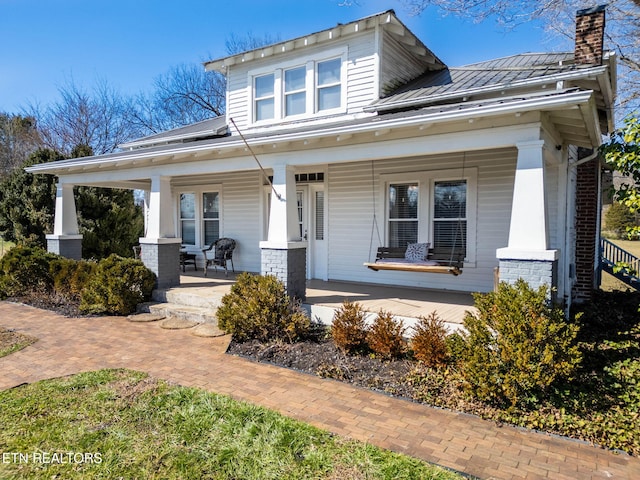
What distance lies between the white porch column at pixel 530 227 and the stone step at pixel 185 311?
15.8 feet

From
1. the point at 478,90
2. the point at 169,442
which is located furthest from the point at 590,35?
the point at 169,442

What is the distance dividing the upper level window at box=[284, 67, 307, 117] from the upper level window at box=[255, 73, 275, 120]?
404 mm

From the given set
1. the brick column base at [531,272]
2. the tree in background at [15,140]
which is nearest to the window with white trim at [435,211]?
the brick column base at [531,272]

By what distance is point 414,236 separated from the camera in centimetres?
841

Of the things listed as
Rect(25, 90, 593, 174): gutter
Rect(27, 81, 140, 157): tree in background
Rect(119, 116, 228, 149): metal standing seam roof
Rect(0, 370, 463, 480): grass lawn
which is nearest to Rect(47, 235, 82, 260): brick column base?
Rect(25, 90, 593, 174): gutter

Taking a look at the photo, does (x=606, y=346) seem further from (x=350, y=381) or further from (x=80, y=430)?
(x=80, y=430)

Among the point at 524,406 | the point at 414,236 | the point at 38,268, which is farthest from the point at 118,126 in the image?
the point at 524,406

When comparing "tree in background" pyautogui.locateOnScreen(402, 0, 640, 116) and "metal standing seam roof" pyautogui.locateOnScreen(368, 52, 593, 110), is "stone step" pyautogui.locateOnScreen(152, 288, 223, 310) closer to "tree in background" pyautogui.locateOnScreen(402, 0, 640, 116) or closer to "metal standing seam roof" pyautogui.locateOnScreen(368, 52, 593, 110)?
"metal standing seam roof" pyautogui.locateOnScreen(368, 52, 593, 110)

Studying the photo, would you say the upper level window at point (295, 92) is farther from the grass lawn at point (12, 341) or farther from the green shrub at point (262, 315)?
the grass lawn at point (12, 341)

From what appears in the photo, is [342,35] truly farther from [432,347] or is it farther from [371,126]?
[432,347]

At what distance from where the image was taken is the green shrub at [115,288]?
307 inches

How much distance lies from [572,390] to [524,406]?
0.61 m

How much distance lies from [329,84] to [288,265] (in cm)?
453

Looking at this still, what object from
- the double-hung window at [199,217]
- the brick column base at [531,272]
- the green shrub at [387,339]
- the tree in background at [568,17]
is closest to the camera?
the brick column base at [531,272]
